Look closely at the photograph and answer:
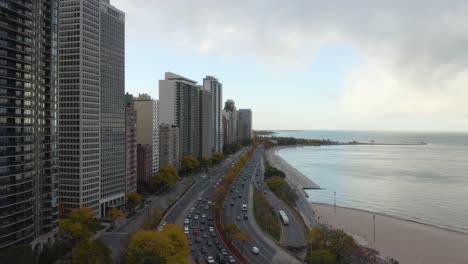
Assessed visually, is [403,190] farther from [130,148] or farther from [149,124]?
[130,148]

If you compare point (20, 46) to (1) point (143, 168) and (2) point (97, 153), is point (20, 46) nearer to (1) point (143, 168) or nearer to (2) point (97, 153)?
(2) point (97, 153)

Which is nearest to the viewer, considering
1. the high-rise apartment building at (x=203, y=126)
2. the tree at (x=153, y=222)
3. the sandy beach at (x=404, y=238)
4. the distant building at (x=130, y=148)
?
the tree at (x=153, y=222)

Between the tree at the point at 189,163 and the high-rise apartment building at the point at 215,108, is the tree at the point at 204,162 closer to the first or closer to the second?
the tree at the point at 189,163

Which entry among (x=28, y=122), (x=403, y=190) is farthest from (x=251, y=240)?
(x=403, y=190)

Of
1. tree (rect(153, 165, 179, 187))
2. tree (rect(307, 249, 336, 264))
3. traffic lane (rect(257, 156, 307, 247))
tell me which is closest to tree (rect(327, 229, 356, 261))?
tree (rect(307, 249, 336, 264))

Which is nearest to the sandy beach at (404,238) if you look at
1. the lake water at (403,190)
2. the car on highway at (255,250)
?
the lake water at (403,190)
